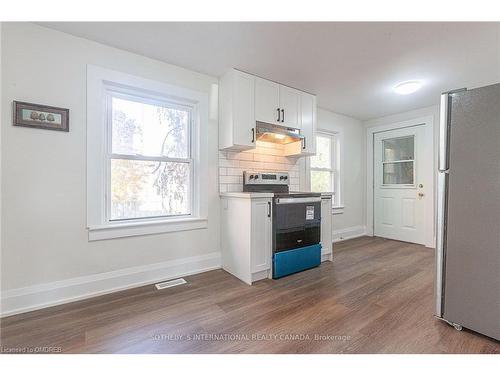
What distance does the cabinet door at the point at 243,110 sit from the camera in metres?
2.58

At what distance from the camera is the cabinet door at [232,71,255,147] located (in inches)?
102

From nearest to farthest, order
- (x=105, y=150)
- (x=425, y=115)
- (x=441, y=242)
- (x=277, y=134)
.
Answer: (x=441, y=242)
(x=105, y=150)
(x=277, y=134)
(x=425, y=115)

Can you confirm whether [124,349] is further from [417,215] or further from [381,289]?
[417,215]

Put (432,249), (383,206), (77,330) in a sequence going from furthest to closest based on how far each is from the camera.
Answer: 1. (383,206)
2. (432,249)
3. (77,330)

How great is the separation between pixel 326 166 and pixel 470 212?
278 cm

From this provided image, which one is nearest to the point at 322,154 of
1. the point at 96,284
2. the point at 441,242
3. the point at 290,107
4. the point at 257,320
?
the point at 290,107

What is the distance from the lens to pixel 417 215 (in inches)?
158

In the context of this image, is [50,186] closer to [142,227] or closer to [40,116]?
[40,116]

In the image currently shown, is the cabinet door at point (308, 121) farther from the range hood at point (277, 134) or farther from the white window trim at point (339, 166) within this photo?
the white window trim at point (339, 166)

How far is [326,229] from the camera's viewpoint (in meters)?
3.09

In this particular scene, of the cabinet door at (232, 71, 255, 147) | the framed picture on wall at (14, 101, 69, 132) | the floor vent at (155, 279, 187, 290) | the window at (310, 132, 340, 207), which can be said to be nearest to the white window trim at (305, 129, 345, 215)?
the window at (310, 132, 340, 207)

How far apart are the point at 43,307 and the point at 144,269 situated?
30.7 inches

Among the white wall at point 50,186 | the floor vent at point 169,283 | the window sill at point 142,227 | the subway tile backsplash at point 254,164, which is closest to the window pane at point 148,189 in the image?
the window sill at point 142,227
